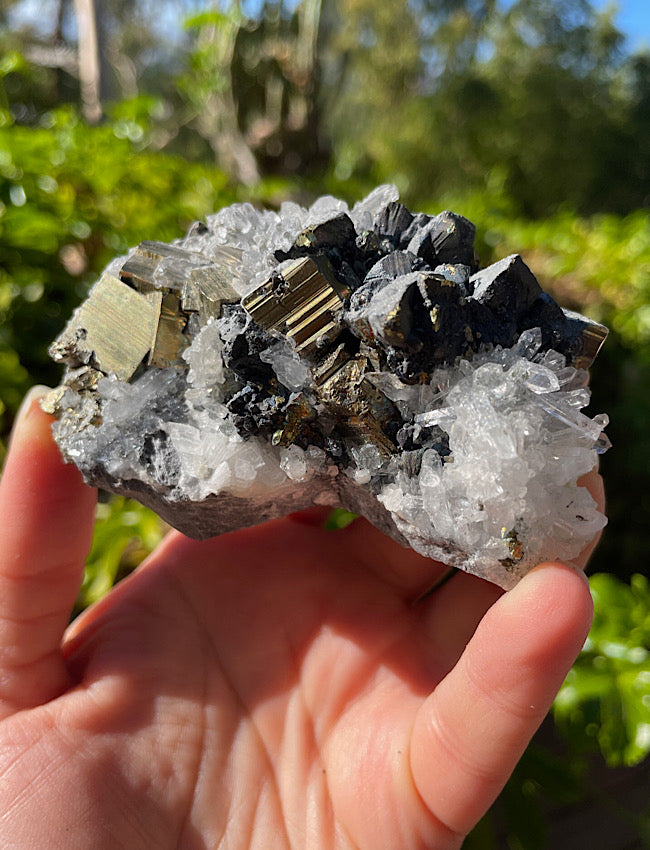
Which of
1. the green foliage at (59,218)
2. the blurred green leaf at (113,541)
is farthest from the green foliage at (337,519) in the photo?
the green foliage at (59,218)

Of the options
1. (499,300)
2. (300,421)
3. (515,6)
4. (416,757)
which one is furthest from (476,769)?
(515,6)

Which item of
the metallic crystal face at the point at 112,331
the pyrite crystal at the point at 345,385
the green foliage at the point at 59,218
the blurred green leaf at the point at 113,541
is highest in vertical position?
the green foliage at the point at 59,218

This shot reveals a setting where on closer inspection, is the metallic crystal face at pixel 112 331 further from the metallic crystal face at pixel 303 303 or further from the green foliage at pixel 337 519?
the green foliage at pixel 337 519

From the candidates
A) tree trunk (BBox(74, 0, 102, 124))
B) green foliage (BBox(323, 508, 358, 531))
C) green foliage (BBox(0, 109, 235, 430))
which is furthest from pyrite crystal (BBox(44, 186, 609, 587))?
tree trunk (BBox(74, 0, 102, 124))

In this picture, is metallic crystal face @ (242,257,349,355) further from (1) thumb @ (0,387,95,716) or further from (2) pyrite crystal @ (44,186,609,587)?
(1) thumb @ (0,387,95,716)

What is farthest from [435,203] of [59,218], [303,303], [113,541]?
[303,303]

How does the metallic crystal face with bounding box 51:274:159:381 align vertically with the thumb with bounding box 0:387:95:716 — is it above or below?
above
